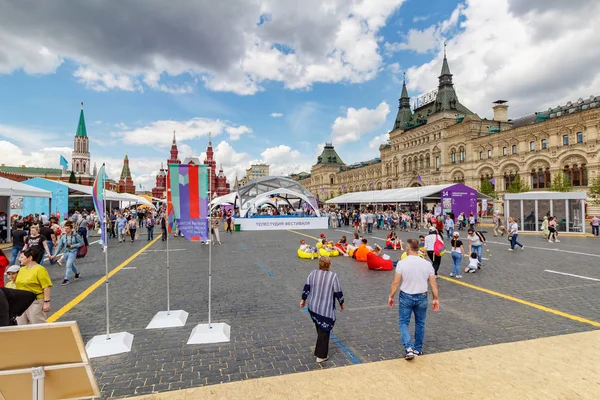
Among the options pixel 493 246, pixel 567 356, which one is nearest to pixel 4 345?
pixel 567 356

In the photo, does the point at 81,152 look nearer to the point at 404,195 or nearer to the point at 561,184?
the point at 404,195

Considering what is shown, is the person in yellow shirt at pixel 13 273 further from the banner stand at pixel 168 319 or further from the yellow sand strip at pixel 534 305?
the yellow sand strip at pixel 534 305

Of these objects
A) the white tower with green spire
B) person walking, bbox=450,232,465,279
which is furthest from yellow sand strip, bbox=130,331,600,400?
the white tower with green spire

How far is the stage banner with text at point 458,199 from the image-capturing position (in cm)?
2992

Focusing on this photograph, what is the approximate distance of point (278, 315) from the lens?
6.67 meters

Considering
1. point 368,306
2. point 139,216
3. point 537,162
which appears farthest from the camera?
point 537,162

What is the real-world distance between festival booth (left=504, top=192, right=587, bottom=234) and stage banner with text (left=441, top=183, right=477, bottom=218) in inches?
161

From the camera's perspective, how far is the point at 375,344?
5.23 m

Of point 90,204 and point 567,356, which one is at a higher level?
point 90,204

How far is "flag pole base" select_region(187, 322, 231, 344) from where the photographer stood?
213 inches

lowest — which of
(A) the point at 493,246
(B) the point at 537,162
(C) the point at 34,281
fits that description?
(A) the point at 493,246

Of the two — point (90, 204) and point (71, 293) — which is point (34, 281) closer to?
point (71, 293)

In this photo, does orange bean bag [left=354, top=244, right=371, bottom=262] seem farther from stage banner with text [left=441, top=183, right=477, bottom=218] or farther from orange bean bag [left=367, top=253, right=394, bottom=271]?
stage banner with text [left=441, top=183, right=477, bottom=218]

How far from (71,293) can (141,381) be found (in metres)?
5.71
